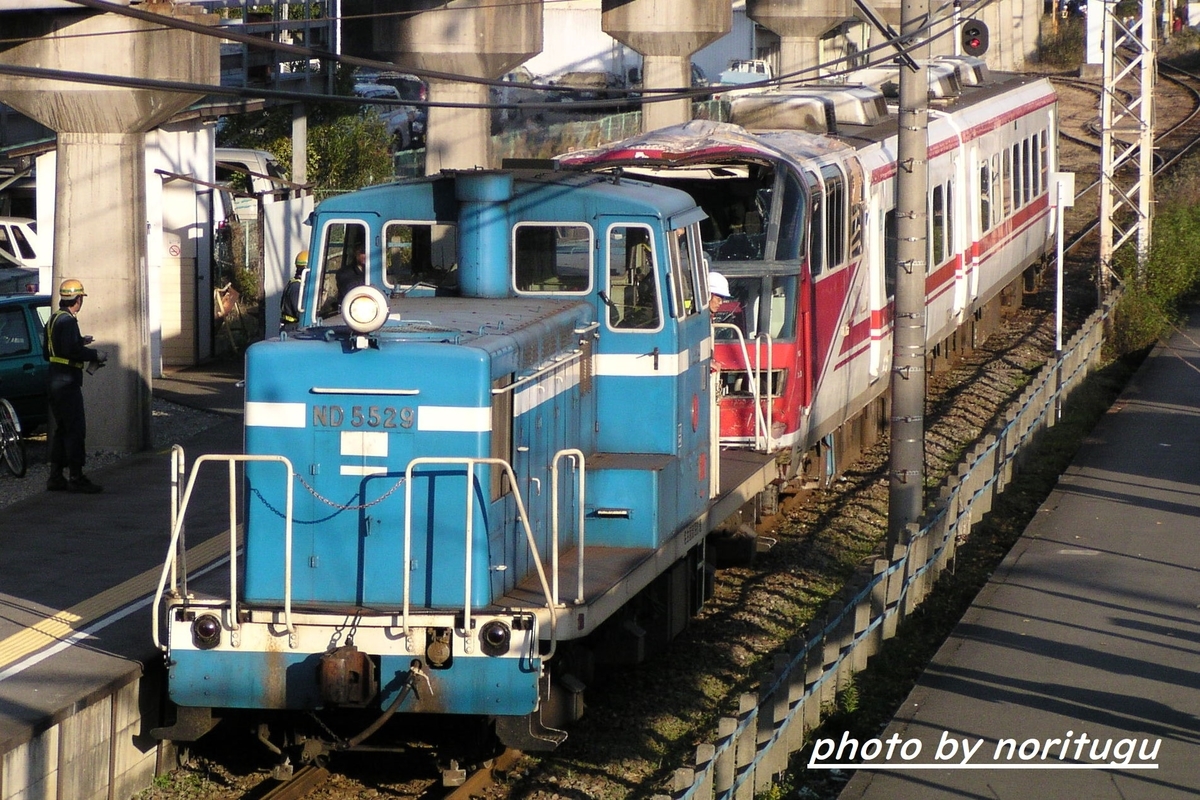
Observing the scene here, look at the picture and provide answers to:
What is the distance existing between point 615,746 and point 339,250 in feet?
11.1

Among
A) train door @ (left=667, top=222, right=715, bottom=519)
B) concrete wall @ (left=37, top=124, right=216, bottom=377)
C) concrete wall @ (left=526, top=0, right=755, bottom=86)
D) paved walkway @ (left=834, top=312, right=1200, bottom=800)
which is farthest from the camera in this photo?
concrete wall @ (left=526, top=0, right=755, bottom=86)

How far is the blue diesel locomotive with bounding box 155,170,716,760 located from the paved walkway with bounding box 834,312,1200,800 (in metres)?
1.90

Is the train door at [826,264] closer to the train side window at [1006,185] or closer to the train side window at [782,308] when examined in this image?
the train side window at [782,308]

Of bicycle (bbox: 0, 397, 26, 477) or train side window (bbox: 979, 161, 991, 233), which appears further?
train side window (bbox: 979, 161, 991, 233)

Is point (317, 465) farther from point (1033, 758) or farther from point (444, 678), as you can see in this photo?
Answer: point (1033, 758)

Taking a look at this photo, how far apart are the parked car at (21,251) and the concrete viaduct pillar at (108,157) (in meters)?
5.46

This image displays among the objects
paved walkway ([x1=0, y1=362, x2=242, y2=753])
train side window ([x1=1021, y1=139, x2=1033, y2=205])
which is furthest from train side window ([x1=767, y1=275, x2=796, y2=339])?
train side window ([x1=1021, y1=139, x2=1033, y2=205])

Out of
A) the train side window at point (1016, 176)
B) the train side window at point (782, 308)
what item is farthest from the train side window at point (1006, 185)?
the train side window at point (782, 308)

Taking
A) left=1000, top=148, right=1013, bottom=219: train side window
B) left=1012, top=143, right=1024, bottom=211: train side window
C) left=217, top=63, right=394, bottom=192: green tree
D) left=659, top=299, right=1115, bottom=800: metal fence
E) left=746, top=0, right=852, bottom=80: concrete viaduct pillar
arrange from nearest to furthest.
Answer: left=659, top=299, right=1115, bottom=800: metal fence < left=1000, top=148, right=1013, bottom=219: train side window < left=1012, top=143, right=1024, bottom=211: train side window < left=217, top=63, right=394, bottom=192: green tree < left=746, top=0, right=852, bottom=80: concrete viaduct pillar

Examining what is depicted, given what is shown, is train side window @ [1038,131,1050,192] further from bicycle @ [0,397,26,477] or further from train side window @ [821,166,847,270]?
bicycle @ [0,397,26,477]

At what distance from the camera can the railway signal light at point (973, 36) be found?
14492 mm

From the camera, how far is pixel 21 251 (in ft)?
75.9

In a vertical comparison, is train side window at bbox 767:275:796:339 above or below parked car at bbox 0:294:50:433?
above

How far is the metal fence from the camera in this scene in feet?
25.7
